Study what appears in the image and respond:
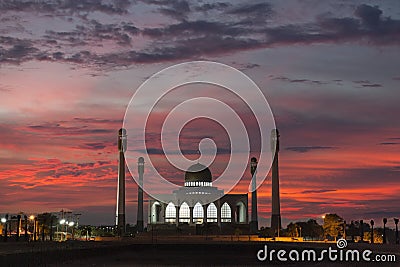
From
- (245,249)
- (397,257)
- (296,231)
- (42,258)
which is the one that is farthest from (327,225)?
(42,258)

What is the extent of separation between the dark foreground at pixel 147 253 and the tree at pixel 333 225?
33174 millimetres

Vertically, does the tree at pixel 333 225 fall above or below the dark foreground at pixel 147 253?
above

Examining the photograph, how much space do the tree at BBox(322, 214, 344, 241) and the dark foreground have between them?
33.2 meters

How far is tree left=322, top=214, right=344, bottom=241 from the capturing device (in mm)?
172375

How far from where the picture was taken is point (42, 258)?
265 feet

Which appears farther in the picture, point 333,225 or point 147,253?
point 333,225

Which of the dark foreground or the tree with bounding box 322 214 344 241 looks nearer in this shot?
the dark foreground

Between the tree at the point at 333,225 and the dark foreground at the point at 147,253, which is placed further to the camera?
the tree at the point at 333,225

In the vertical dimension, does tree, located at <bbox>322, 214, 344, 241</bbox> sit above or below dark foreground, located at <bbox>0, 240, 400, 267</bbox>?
above

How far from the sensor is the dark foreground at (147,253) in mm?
79375

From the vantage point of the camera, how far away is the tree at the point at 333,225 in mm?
172375

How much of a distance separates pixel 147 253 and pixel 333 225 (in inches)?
2210

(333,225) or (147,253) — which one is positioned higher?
(333,225)

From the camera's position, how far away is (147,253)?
136500mm
